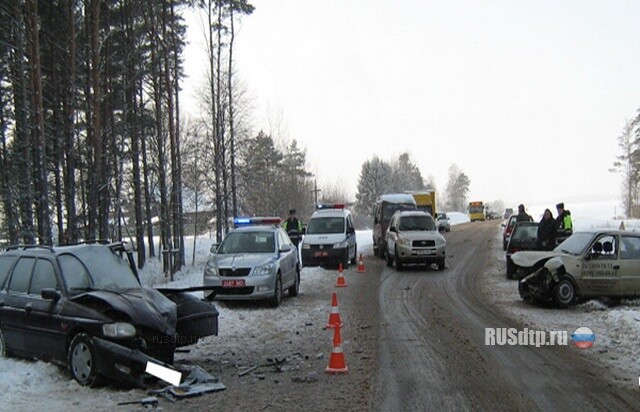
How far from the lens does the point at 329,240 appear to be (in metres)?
22.7

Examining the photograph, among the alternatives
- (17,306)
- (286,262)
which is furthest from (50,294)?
(286,262)

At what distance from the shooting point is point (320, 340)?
32.5ft

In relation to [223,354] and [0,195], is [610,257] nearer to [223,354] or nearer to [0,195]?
[223,354]

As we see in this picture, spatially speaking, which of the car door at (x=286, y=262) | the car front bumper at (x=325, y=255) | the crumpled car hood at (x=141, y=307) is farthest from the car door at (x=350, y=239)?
the crumpled car hood at (x=141, y=307)

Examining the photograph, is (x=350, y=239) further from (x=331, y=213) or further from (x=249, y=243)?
(x=249, y=243)

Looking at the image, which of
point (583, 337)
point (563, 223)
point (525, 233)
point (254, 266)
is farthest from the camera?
point (525, 233)

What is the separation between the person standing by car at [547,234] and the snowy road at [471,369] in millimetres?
4824

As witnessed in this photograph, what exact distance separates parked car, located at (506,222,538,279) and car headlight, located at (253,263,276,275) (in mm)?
8344

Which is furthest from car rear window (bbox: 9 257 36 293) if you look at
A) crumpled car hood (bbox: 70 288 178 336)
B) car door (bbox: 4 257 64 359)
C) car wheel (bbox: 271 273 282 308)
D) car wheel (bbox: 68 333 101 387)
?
car wheel (bbox: 271 273 282 308)

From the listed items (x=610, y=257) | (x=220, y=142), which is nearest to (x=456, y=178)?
(x=220, y=142)

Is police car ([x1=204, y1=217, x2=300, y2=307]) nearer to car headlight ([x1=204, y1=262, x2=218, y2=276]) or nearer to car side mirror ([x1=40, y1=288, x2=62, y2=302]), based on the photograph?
car headlight ([x1=204, y1=262, x2=218, y2=276])

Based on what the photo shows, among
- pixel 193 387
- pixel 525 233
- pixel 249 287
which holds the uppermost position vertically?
pixel 525 233

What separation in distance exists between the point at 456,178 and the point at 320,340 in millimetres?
155874

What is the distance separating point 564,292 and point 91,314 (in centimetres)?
977
